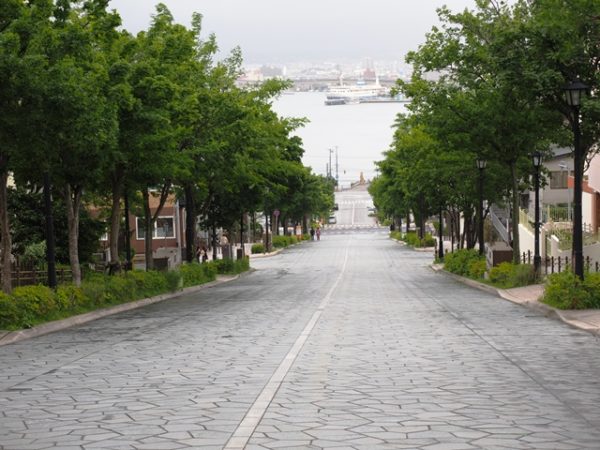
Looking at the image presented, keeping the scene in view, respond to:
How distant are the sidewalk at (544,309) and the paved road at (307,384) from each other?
42cm

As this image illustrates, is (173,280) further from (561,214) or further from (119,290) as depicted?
(561,214)

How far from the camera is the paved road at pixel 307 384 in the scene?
331 inches

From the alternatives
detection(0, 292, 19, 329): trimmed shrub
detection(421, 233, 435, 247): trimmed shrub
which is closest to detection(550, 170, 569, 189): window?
detection(421, 233, 435, 247): trimmed shrub

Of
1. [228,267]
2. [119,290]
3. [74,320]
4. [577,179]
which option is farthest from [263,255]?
[74,320]

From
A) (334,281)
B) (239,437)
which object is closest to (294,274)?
(334,281)

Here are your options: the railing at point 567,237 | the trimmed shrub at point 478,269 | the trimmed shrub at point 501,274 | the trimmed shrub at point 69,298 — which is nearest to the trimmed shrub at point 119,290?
the trimmed shrub at point 69,298

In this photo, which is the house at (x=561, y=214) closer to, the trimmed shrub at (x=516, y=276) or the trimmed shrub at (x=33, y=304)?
the trimmed shrub at (x=516, y=276)

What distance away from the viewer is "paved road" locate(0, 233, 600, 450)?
8.40m

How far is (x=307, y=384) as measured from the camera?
37.0ft

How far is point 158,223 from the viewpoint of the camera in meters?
83.6

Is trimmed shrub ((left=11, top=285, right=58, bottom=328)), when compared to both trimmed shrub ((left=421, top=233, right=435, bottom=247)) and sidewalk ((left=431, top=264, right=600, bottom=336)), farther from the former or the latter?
trimmed shrub ((left=421, top=233, right=435, bottom=247))

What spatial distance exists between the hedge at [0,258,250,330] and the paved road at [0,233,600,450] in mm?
906

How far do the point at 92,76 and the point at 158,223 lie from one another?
62.2m

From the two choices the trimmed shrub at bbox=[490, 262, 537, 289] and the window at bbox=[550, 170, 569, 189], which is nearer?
the trimmed shrub at bbox=[490, 262, 537, 289]
